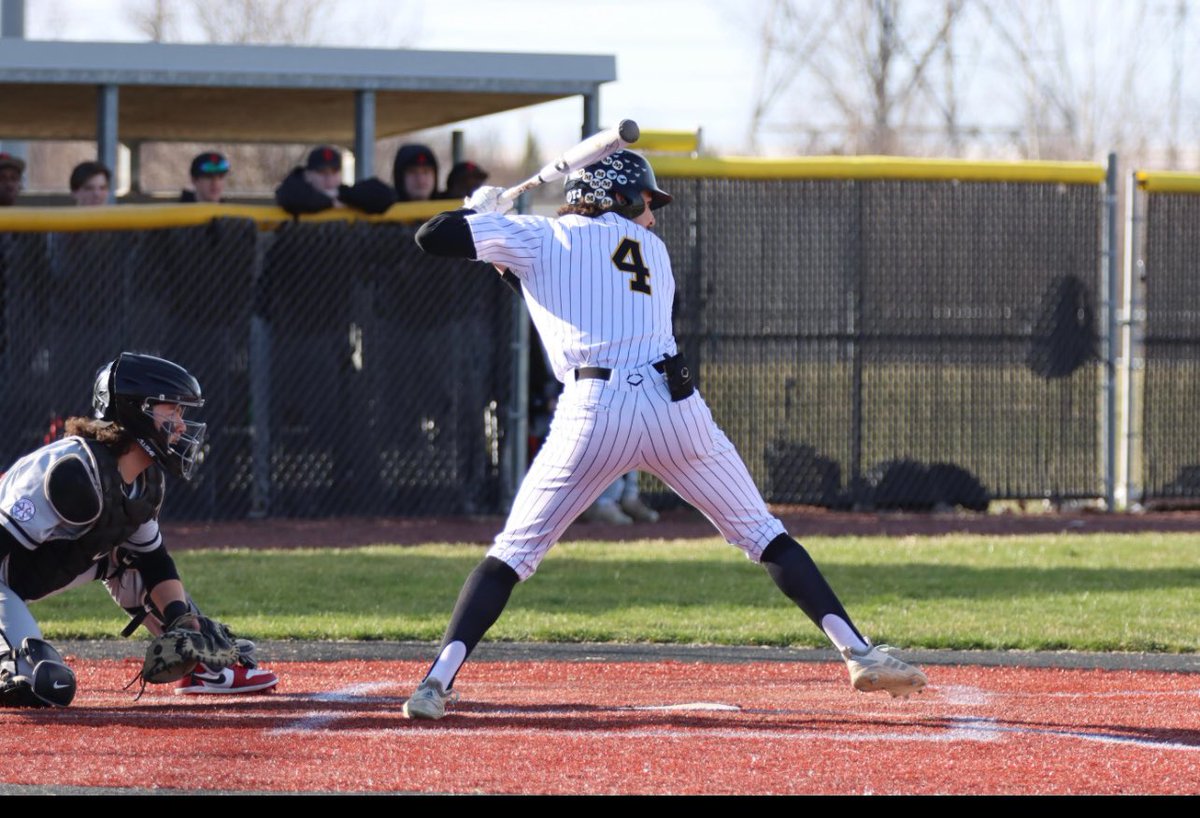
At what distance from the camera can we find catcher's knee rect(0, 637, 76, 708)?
5531 millimetres

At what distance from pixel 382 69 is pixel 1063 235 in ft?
17.3

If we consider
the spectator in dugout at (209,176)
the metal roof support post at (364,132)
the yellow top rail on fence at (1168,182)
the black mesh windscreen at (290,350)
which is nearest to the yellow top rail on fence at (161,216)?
the black mesh windscreen at (290,350)

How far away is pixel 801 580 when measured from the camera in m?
5.63

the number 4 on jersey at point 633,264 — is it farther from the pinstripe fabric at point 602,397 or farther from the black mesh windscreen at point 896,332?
the black mesh windscreen at point 896,332

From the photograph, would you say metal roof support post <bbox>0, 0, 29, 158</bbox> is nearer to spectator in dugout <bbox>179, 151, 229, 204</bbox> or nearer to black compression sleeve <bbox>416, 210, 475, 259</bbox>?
spectator in dugout <bbox>179, 151, 229, 204</bbox>

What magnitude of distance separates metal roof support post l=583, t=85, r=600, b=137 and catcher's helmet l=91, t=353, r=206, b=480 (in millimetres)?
→ 7267

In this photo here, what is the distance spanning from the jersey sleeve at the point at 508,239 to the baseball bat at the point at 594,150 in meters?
0.27

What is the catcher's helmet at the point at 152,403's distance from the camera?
5.70 m

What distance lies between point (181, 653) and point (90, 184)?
691 cm

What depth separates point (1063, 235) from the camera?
13.5 meters

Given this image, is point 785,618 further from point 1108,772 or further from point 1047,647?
point 1108,772

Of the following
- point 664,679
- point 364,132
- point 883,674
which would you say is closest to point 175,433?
point 664,679

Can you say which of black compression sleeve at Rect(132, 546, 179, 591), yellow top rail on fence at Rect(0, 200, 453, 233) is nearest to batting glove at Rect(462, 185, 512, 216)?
black compression sleeve at Rect(132, 546, 179, 591)

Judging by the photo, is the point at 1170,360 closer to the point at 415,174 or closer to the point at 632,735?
the point at 415,174
